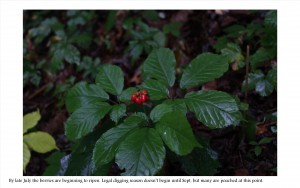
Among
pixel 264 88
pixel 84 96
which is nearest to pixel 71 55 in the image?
pixel 84 96

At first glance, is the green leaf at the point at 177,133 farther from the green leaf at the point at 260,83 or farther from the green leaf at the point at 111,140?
the green leaf at the point at 260,83

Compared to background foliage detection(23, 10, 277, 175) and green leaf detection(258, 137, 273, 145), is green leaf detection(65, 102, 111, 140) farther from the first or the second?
green leaf detection(258, 137, 273, 145)

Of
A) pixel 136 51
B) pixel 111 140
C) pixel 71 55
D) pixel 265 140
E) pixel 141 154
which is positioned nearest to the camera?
pixel 141 154

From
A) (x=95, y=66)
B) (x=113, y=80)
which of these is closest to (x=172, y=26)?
(x=95, y=66)

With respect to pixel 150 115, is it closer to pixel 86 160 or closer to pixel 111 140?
pixel 111 140

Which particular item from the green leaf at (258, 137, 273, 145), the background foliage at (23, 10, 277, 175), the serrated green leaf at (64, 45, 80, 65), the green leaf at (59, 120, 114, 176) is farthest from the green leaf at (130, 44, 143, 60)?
the green leaf at (258, 137, 273, 145)

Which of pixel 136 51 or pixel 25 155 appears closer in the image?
pixel 25 155

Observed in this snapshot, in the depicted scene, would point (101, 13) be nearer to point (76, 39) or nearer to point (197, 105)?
point (76, 39)
